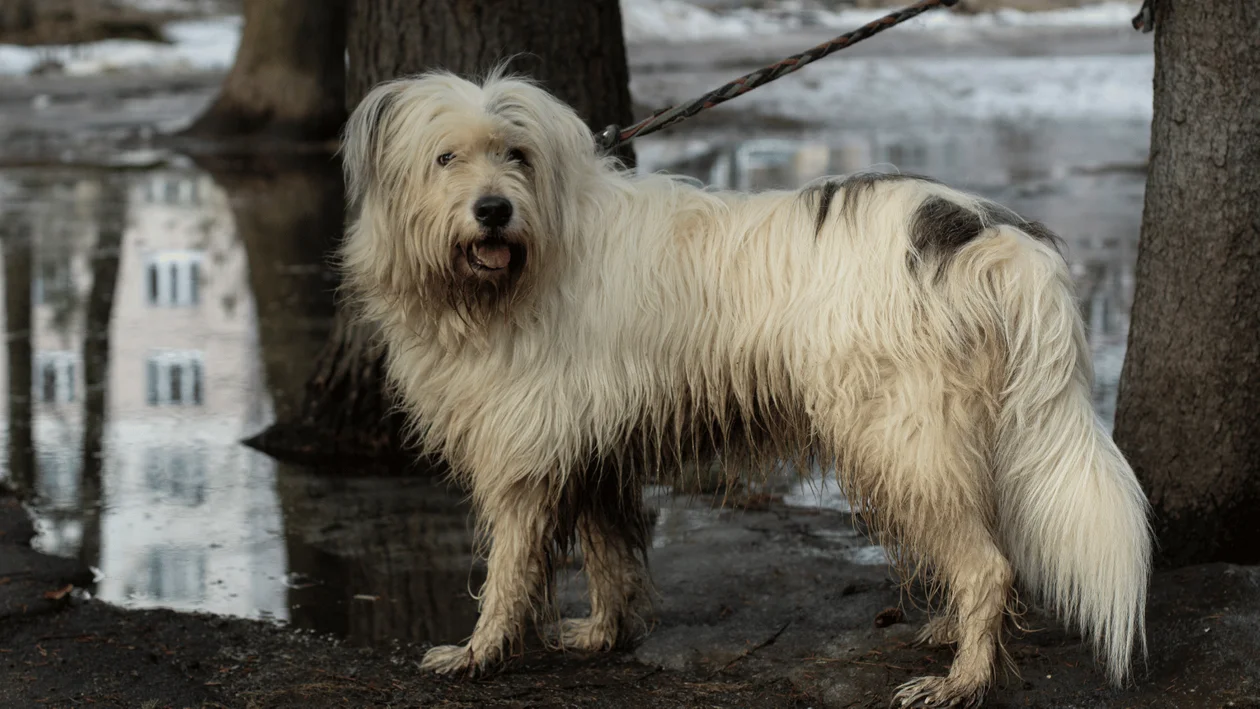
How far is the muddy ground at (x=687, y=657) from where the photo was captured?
169 inches

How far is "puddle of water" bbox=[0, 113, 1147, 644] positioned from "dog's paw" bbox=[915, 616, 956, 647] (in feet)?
1.88

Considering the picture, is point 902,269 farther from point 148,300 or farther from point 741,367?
point 148,300

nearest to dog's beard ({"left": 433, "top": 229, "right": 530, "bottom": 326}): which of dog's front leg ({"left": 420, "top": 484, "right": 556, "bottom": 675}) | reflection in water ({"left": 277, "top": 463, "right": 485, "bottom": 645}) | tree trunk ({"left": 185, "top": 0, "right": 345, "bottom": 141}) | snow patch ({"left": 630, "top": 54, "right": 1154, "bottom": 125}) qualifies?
dog's front leg ({"left": 420, "top": 484, "right": 556, "bottom": 675})

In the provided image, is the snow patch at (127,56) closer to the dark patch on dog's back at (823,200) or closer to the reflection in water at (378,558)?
the reflection in water at (378,558)

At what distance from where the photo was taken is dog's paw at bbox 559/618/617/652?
188 inches

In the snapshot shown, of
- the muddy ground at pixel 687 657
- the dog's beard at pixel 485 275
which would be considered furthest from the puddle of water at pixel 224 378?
the dog's beard at pixel 485 275

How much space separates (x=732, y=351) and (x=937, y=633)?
45.2 inches

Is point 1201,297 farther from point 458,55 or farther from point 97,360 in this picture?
point 97,360

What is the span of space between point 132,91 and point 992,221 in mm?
22210

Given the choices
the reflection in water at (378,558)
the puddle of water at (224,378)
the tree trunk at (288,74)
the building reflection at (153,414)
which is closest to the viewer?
the reflection in water at (378,558)

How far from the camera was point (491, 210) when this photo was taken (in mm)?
4012

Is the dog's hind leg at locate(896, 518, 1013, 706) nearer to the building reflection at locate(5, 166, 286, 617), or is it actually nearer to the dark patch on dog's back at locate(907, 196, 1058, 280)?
the dark patch on dog's back at locate(907, 196, 1058, 280)

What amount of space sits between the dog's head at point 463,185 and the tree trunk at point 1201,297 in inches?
78.2

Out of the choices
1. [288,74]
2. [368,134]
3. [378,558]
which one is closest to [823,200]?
[368,134]
